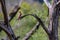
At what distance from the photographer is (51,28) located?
756mm

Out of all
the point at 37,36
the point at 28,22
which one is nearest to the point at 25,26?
the point at 28,22

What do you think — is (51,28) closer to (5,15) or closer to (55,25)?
(55,25)

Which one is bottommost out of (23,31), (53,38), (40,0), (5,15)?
(40,0)

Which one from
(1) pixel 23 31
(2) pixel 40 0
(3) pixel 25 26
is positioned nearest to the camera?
(1) pixel 23 31

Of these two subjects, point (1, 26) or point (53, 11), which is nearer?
point (1, 26)

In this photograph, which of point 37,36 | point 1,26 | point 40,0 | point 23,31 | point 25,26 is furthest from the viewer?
point 40,0

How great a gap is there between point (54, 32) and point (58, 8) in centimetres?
9

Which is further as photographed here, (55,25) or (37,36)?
(37,36)

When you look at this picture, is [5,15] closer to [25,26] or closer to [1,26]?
[1,26]

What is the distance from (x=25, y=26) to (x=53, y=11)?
3.15 feet

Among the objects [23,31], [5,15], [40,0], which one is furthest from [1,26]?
[40,0]

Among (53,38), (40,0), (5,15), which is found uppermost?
(5,15)

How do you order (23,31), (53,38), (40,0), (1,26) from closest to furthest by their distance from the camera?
(1,26) → (53,38) → (23,31) → (40,0)

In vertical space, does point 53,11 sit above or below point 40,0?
above
